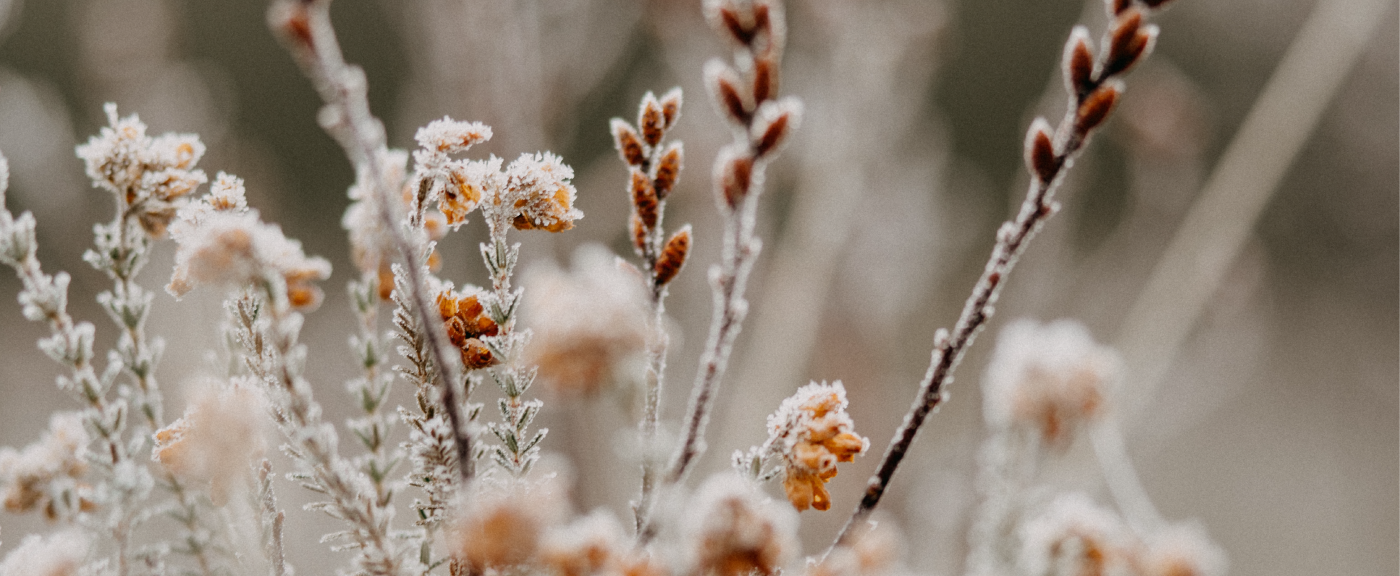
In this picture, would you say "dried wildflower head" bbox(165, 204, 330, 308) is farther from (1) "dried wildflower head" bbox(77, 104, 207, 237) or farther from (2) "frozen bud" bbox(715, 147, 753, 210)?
(2) "frozen bud" bbox(715, 147, 753, 210)

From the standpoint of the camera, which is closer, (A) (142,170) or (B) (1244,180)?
(A) (142,170)

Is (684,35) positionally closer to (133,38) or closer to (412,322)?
(133,38)

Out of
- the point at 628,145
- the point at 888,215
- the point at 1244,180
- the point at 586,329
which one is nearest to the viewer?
the point at 586,329

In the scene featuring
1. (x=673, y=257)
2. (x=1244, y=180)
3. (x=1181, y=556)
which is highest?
(x=1244, y=180)

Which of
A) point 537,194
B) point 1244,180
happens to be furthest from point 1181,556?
point 1244,180

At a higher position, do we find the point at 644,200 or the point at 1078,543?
the point at 644,200

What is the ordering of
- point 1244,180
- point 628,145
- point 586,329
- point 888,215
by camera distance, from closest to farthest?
point 586,329, point 628,145, point 1244,180, point 888,215

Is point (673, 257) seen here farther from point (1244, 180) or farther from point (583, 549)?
point (1244, 180)

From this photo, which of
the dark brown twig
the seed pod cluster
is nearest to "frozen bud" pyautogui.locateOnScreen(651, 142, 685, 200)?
the seed pod cluster
